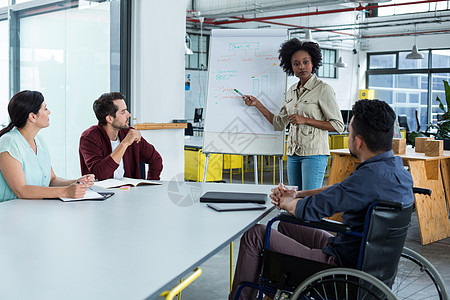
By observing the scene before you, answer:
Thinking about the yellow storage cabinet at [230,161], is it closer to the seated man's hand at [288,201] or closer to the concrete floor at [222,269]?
the concrete floor at [222,269]

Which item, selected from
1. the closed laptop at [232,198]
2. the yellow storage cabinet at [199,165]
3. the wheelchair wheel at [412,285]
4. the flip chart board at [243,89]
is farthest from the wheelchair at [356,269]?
the yellow storage cabinet at [199,165]

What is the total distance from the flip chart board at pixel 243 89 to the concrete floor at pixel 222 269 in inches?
35.9

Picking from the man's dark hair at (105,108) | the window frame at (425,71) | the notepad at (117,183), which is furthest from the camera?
the window frame at (425,71)

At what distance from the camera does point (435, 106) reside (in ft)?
49.1

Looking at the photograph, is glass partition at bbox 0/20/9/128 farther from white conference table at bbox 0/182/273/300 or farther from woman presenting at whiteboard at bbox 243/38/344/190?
woman presenting at whiteboard at bbox 243/38/344/190

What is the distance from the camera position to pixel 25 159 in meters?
2.51

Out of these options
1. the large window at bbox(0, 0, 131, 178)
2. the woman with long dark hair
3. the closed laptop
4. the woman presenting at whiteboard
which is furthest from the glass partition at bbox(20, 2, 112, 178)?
the closed laptop

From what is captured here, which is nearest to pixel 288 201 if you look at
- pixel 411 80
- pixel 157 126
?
pixel 157 126

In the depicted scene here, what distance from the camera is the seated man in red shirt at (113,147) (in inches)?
120

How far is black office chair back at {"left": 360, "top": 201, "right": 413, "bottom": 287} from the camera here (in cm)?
182

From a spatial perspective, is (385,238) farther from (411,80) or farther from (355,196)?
(411,80)

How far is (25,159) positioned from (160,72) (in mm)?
2751

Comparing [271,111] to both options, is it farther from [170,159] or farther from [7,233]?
[7,233]

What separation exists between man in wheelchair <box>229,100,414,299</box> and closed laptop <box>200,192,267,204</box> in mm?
277
